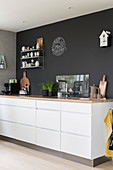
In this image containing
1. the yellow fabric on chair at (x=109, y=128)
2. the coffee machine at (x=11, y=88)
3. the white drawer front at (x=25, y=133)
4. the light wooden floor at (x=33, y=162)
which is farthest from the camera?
the coffee machine at (x=11, y=88)

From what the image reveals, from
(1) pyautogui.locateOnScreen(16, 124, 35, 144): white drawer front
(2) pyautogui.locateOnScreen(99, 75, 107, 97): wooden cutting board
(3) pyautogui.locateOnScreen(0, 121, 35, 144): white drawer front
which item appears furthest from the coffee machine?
(2) pyautogui.locateOnScreen(99, 75, 107, 97): wooden cutting board

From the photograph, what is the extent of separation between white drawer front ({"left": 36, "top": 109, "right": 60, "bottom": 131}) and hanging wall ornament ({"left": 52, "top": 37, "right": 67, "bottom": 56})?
1.38 m

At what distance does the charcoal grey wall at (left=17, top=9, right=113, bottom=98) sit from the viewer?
4.15 metres

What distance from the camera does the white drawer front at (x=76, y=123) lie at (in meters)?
3.49

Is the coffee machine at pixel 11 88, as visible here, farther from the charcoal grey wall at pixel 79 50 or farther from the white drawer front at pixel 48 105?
the white drawer front at pixel 48 105

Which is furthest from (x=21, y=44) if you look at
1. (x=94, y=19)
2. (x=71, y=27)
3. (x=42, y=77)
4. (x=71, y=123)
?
(x=71, y=123)

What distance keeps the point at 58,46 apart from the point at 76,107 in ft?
5.79

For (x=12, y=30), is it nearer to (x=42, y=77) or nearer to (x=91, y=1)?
(x=42, y=77)

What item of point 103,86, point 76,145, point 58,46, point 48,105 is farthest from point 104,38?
point 76,145

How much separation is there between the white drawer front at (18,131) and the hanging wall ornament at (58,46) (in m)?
1.64

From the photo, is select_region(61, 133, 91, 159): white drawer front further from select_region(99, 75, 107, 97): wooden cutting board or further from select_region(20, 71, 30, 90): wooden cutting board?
select_region(20, 71, 30, 90): wooden cutting board

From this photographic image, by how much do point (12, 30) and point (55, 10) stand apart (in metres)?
1.86

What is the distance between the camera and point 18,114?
4.61 metres

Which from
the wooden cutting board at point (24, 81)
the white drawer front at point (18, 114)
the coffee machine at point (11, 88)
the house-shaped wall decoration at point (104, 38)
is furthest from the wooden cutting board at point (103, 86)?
the coffee machine at point (11, 88)
